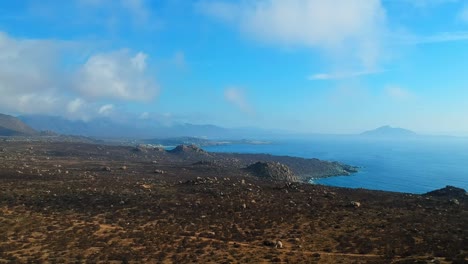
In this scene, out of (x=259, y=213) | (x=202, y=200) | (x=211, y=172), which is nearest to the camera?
(x=259, y=213)

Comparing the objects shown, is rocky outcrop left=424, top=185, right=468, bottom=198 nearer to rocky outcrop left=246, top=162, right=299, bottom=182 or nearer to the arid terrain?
Result: the arid terrain

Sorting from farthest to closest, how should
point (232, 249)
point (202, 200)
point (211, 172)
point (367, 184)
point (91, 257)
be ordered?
point (367, 184) < point (211, 172) < point (202, 200) < point (232, 249) < point (91, 257)

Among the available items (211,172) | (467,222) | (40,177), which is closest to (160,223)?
(467,222)

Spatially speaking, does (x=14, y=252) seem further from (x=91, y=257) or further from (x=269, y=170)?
(x=269, y=170)

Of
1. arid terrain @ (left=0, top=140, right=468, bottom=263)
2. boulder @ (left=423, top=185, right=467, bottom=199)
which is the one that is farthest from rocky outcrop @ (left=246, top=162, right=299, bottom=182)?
arid terrain @ (left=0, top=140, right=468, bottom=263)

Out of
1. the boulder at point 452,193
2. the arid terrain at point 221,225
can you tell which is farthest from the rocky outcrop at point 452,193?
the arid terrain at point 221,225

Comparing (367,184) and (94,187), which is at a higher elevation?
(94,187)

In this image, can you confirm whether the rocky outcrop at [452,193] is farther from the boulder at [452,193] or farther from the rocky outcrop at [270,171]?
the rocky outcrop at [270,171]

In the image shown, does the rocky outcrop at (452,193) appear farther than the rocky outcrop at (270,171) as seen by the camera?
No

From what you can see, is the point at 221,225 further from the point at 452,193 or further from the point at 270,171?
the point at 270,171
